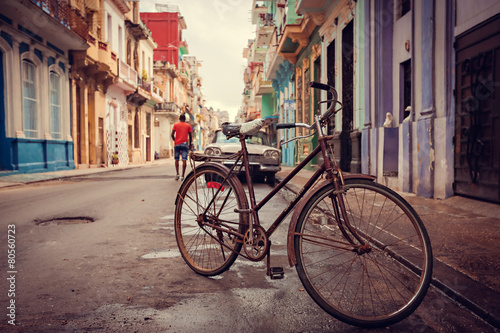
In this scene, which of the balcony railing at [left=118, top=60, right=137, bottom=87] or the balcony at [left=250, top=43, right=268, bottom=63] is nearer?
the balcony railing at [left=118, top=60, right=137, bottom=87]

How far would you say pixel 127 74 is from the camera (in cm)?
2564

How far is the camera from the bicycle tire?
113 inches

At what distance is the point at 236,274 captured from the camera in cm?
304

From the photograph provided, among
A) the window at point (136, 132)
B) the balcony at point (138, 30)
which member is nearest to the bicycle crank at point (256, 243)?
the balcony at point (138, 30)

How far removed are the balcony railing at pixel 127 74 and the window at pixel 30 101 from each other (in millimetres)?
8544

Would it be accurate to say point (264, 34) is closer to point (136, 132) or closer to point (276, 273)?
point (136, 132)

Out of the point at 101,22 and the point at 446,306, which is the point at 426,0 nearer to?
the point at 446,306

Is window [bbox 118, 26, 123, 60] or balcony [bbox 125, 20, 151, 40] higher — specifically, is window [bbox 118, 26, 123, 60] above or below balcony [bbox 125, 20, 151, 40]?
below

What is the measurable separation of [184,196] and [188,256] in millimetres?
487

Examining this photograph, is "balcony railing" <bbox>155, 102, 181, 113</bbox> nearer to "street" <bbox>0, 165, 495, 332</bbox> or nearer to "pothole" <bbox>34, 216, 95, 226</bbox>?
"pothole" <bbox>34, 216, 95, 226</bbox>

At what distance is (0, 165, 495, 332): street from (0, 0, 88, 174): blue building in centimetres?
1093

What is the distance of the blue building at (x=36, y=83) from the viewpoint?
531 inches

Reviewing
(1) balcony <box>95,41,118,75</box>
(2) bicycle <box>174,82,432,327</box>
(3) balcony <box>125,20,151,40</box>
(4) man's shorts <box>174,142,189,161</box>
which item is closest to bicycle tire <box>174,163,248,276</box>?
(2) bicycle <box>174,82,432,327</box>

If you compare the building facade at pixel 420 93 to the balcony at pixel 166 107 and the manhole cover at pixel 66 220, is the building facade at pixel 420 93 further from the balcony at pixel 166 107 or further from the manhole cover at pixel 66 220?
the balcony at pixel 166 107
